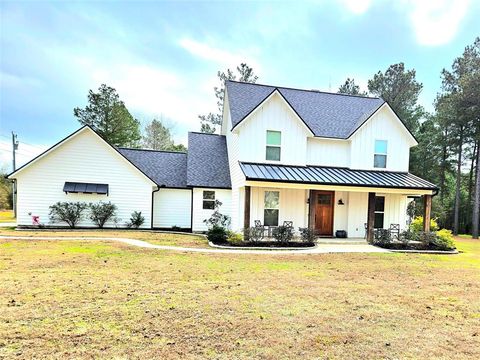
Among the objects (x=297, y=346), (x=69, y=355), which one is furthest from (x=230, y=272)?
(x=69, y=355)

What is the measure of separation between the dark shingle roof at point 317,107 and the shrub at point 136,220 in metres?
7.82

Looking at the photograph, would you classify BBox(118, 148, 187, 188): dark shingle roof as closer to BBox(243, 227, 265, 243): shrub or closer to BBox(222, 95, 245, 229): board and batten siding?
BBox(222, 95, 245, 229): board and batten siding

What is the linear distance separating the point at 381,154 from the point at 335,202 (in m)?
4.04

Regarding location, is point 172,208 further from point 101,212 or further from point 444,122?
point 444,122

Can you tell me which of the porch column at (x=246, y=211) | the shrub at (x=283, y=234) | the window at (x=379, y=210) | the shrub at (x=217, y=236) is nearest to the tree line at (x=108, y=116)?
the shrub at (x=217, y=236)

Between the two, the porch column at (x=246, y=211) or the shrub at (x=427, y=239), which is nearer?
the porch column at (x=246, y=211)

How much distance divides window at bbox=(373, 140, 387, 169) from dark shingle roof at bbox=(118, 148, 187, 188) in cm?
1162

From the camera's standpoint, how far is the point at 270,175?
14734 mm

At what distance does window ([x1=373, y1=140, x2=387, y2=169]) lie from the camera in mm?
17781

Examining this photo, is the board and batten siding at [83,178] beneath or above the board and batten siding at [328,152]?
beneath

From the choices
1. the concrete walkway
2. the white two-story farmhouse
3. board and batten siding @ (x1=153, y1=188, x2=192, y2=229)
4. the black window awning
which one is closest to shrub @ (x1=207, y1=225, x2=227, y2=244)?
the concrete walkway

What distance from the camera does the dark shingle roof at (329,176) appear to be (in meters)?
14.6

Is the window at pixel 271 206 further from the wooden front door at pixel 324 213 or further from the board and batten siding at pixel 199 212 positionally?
the board and batten siding at pixel 199 212

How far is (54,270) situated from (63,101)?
2996cm
